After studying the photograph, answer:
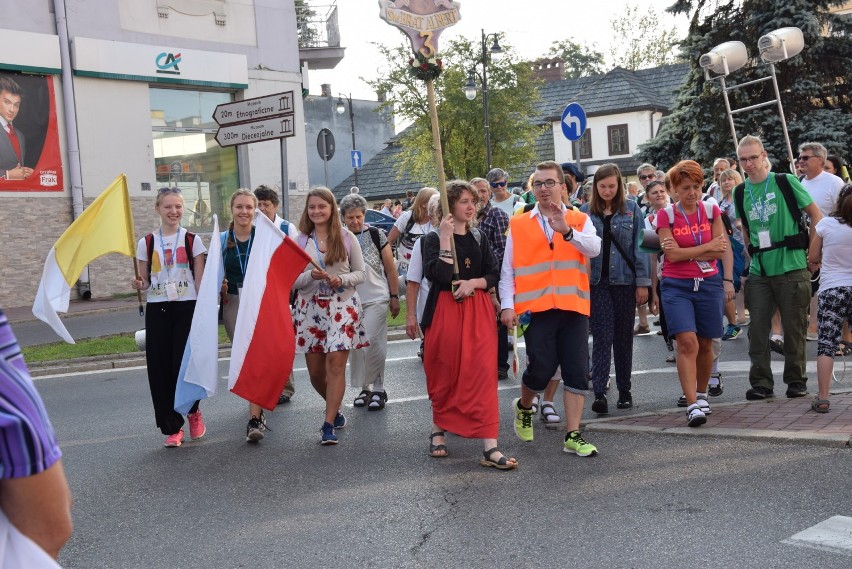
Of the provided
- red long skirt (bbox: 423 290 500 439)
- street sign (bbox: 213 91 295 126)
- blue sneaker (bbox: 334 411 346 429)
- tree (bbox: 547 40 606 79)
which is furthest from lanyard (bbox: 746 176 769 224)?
tree (bbox: 547 40 606 79)

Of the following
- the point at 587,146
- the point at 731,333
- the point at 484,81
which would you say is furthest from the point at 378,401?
the point at 587,146

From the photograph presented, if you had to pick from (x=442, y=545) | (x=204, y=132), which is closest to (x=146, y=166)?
(x=204, y=132)

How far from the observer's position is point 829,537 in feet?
15.2

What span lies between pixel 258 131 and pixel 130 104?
36.5ft

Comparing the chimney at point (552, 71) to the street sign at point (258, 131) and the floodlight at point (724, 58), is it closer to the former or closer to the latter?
the floodlight at point (724, 58)

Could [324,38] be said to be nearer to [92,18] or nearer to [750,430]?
[92,18]

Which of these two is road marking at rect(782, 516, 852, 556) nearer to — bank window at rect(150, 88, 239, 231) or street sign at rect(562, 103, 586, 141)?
street sign at rect(562, 103, 586, 141)

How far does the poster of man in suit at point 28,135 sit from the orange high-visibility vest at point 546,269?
56.0ft

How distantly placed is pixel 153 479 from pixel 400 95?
37814 mm

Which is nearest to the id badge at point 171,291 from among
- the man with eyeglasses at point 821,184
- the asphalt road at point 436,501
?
the asphalt road at point 436,501

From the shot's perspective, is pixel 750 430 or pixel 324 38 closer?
pixel 750 430

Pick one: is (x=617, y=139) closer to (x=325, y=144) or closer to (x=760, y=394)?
(x=325, y=144)

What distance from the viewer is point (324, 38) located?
29844 millimetres

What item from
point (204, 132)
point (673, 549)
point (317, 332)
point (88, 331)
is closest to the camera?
point (673, 549)
